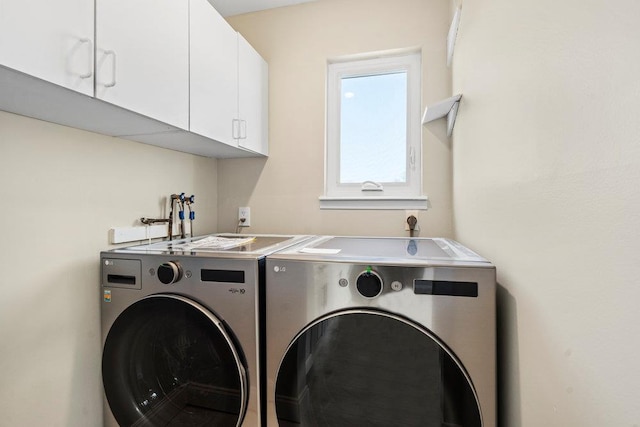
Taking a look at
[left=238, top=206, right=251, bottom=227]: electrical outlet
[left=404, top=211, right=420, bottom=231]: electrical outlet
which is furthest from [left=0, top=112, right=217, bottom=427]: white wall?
[left=404, top=211, right=420, bottom=231]: electrical outlet

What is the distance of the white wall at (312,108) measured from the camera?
1699 mm

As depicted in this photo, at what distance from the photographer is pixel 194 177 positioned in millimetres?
1800

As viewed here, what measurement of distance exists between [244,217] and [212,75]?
0.89 meters

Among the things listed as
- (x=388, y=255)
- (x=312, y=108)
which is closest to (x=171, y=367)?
(x=388, y=255)

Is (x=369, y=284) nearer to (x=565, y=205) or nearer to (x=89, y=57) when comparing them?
(x=565, y=205)

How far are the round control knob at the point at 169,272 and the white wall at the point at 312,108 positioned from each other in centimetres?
89

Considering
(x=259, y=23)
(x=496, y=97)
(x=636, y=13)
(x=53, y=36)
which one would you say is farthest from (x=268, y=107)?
(x=636, y=13)

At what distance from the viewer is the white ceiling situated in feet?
6.13

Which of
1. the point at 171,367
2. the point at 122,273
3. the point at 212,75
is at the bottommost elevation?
the point at 171,367

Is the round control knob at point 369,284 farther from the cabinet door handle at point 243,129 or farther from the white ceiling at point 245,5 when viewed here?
the white ceiling at point 245,5

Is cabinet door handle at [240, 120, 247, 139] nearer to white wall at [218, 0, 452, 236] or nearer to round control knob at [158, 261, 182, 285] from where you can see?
white wall at [218, 0, 452, 236]

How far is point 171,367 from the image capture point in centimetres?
111

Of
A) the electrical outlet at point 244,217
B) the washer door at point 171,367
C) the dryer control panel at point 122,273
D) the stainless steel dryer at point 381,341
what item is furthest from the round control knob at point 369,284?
the electrical outlet at point 244,217

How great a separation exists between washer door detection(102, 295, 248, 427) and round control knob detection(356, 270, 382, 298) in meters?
0.48
